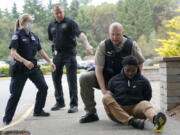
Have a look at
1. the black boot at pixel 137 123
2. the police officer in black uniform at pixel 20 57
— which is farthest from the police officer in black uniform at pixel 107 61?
the police officer in black uniform at pixel 20 57

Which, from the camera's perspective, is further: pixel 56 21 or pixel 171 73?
pixel 56 21

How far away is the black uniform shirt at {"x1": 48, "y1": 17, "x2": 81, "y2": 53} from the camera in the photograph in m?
7.84

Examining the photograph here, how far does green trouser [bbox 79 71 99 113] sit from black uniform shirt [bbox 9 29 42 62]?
3.33ft

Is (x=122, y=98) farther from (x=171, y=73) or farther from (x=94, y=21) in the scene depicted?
(x=94, y=21)

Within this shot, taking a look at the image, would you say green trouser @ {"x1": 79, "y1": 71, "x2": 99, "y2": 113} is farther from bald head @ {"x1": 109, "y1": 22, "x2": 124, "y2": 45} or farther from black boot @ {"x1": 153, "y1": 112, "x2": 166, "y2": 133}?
black boot @ {"x1": 153, "y1": 112, "x2": 166, "y2": 133}

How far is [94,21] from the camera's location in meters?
74.6

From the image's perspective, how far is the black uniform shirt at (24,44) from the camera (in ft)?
21.9

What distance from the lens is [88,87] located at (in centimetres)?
644

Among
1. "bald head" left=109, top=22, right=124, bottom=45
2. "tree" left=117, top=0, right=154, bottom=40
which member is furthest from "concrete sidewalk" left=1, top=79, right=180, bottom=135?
"tree" left=117, top=0, right=154, bottom=40

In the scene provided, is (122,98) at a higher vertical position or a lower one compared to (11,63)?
lower

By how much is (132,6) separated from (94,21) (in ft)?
46.9

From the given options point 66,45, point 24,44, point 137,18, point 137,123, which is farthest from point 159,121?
point 137,18

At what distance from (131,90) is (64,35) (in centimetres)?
240

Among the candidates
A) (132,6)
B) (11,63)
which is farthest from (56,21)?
(132,6)
